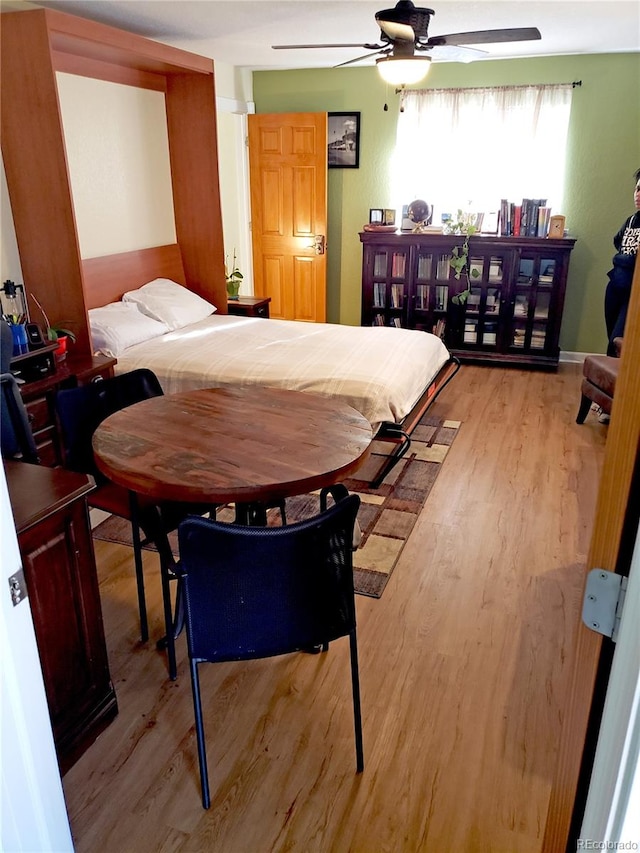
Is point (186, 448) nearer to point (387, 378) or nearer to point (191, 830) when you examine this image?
point (191, 830)

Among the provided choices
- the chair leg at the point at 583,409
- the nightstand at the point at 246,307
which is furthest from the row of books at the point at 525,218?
the nightstand at the point at 246,307

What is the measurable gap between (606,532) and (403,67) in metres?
3.13

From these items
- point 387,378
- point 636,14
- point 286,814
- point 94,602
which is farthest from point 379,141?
point 286,814

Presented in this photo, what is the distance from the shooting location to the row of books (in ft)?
17.4

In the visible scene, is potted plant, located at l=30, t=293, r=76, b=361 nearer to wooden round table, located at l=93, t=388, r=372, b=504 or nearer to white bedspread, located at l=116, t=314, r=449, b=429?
white bedspread, located at l=116, t=314, r=449, b=429

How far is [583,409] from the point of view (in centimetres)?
437

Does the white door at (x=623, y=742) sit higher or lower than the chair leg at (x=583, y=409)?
higher

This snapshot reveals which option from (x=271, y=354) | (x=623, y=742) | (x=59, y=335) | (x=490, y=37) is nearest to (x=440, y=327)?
(x=271, y=354)

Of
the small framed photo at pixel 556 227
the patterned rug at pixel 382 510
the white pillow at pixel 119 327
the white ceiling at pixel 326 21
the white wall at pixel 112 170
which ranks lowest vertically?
the patterned rug at pixel 382 510

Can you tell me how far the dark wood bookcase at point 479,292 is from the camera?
535cm

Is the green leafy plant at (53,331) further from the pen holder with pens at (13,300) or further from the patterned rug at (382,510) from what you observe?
the patterned rug at (382,510)

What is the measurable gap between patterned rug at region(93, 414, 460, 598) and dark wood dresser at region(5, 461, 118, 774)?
1020mm

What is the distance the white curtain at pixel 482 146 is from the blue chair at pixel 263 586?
4846 millimetres

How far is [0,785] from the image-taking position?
1.12 m
